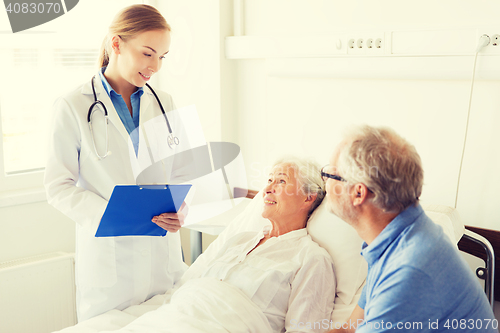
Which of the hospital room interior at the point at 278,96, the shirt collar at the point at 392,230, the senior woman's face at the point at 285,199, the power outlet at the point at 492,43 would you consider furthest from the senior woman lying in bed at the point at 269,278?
the power outlet at the point at 492,43

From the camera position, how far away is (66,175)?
62.4 inches

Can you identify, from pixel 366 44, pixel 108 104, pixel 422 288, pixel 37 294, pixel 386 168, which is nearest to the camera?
pixel 422 288

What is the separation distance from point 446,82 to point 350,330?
1.17 m

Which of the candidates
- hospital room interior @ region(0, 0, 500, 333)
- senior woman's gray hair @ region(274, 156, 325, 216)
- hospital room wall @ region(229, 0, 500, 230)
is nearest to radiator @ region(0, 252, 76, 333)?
hospital room interior @ region(0, 0, 500, 333)

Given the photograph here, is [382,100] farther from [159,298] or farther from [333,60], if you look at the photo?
[159,298]

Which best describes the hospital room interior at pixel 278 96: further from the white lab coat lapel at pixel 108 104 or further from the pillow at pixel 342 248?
the white lab coat lapel at pixel 108 104

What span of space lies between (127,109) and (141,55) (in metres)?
0.22

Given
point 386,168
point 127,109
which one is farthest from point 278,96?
point 386,168

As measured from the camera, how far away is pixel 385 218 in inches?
42.8

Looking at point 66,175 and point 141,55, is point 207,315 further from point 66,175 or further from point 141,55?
point 141,55

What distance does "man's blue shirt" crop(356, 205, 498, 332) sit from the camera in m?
0.94

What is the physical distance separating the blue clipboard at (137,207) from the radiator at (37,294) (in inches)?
38.4

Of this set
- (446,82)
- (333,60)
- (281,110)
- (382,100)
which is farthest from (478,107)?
(281,110)

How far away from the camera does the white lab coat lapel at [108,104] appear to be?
1666mm
